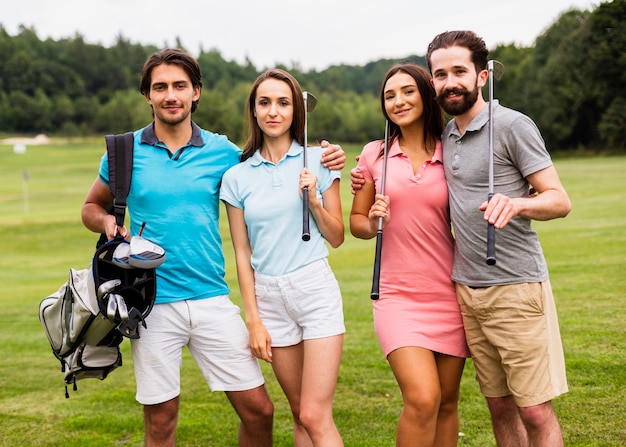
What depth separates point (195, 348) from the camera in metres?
4.31

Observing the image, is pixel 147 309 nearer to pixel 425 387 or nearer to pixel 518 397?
pixel 425 387

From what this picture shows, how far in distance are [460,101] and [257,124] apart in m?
1.15

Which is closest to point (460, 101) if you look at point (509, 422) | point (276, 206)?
point (276, 206)

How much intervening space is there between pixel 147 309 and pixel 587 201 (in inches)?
807

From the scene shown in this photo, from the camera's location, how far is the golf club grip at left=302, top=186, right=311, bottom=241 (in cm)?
380

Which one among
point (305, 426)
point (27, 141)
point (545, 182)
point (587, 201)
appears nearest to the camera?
point (545, 182)

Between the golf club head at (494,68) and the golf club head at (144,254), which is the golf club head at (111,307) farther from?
the golf club head at (494,68)

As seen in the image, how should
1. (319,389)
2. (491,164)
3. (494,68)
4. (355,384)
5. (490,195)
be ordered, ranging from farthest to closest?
(355,384)
(494,68)
(319,389)
(491,164)
(490,195)

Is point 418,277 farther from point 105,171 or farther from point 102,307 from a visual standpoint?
point 105,171

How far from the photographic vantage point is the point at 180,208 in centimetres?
414

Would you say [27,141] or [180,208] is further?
[27,141]

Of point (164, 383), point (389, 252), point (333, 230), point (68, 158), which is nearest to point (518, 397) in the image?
point (389, 252)

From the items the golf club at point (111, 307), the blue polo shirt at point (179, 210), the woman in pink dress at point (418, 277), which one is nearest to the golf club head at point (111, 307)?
the golf club at point (111, 307)

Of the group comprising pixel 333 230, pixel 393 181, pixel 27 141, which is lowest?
pixel 27 141
